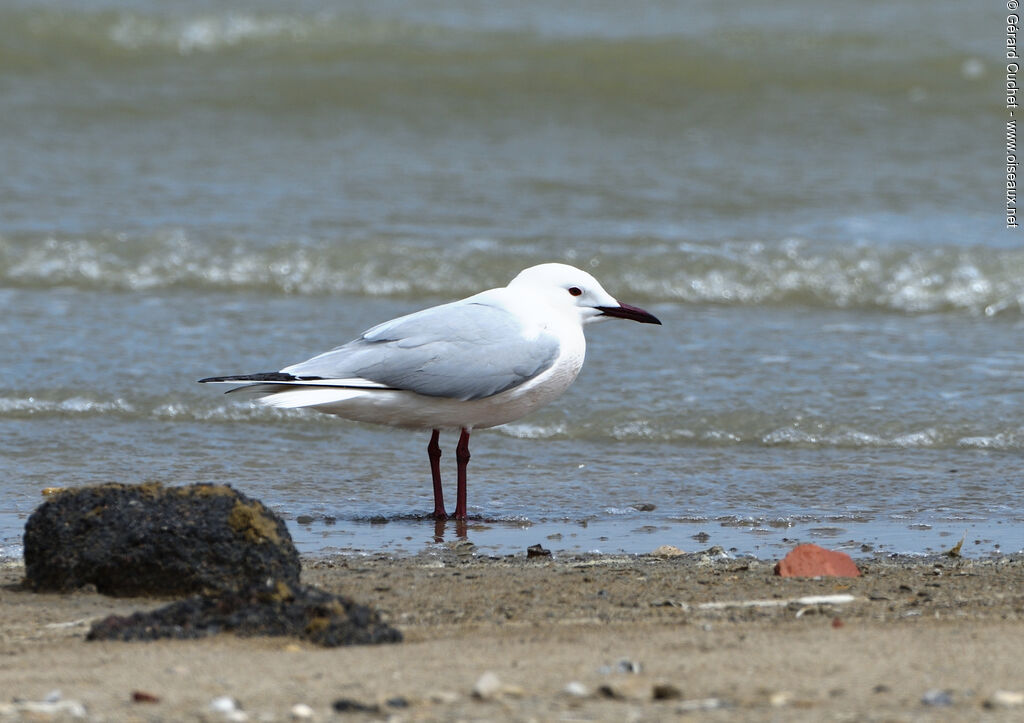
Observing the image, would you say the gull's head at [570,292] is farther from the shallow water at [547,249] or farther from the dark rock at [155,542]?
the dark rock at [155,542]

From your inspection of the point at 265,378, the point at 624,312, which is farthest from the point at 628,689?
the point at 624,312

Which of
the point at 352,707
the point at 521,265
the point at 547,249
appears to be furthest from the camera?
the point at 547,249

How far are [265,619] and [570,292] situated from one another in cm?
223

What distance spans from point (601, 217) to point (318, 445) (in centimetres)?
463

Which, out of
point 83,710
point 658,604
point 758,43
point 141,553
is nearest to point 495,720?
point 83,710

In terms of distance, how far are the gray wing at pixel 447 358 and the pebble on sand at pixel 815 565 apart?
1.22 m

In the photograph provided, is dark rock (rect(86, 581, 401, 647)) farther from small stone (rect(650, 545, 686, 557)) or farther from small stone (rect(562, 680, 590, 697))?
small stone (rect(650, 545, 686, 557))

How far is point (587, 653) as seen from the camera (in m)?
2.87

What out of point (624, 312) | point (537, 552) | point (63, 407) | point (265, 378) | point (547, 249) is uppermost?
point (547, 249)

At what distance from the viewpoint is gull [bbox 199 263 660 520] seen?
181 inches

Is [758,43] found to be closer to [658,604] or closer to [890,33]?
[890,33]

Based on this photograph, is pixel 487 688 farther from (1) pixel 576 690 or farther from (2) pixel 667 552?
(2) pixel 667 552

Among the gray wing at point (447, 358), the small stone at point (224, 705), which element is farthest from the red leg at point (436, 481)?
the small stone at point (224, 705)

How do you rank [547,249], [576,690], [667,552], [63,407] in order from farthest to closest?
[547,249] → [63,407] → [667,552] → [576,690]
